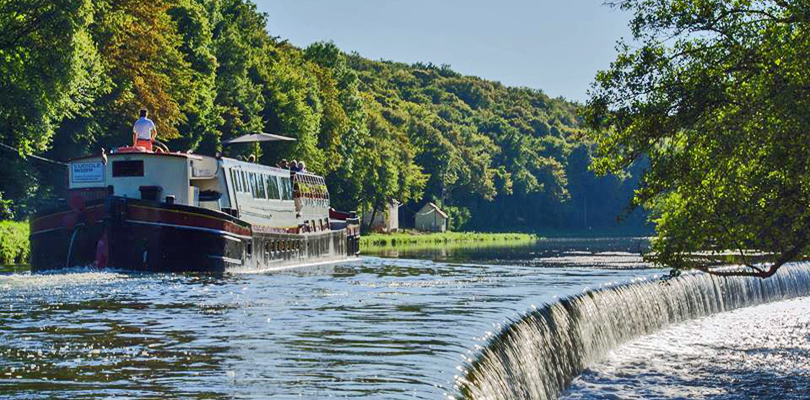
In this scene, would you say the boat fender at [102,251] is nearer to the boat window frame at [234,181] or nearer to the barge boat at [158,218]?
the barge boat at [158,218]

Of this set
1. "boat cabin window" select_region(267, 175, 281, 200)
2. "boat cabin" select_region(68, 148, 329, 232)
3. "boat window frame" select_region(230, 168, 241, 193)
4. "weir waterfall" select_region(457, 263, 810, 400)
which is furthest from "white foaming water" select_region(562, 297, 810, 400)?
"boat cabin window" select_region(267, 175, 281, 200)

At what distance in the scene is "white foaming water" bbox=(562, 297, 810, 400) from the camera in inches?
822

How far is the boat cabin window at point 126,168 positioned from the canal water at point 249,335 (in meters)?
4.12

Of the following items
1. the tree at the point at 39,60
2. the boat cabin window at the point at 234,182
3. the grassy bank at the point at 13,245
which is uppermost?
the tree at the point at 39,60

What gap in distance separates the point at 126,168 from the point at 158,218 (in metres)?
3.11

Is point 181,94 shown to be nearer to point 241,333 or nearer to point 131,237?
point 131,237

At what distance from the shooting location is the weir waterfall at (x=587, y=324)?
16938 mm

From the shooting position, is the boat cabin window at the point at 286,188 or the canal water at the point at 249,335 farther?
the boat cabin window at the point at 286,188

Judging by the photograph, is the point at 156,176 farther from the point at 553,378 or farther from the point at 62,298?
the point at 553,378

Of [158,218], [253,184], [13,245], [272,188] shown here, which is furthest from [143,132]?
[13,245]

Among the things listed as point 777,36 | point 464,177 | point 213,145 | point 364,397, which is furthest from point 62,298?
point 464,177

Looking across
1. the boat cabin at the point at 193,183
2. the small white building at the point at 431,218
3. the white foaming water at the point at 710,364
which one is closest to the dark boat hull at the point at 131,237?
the boat cabin at the point at 193,183

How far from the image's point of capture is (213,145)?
253ft

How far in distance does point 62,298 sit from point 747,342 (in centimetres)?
1642
